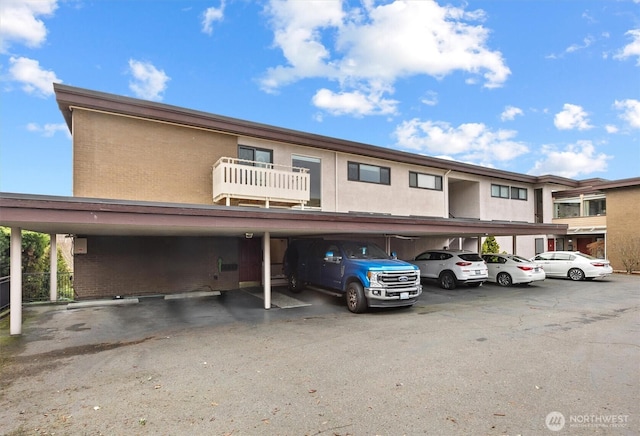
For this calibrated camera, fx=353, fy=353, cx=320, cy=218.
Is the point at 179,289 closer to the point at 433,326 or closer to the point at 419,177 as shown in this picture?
the point at 433,326

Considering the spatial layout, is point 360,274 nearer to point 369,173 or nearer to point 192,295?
point 192,295

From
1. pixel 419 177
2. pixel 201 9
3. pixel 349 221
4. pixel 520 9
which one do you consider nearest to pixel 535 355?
pixel 349 221

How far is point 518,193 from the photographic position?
24656mm

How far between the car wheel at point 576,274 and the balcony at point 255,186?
1498cm

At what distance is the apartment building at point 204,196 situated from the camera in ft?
29.9

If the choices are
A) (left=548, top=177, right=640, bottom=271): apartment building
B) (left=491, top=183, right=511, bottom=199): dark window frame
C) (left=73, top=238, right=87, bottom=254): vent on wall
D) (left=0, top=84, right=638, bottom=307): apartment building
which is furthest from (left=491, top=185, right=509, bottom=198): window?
(left=73, top=238, right=87, bottom=254): vent on wall

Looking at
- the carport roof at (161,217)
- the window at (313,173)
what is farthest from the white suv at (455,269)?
the window at (313,173)

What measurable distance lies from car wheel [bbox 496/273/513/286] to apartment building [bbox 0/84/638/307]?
2322 millimetres

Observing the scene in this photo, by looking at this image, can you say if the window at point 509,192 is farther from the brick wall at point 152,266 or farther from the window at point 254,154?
the brick wall at point 152,266

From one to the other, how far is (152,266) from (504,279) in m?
15.2

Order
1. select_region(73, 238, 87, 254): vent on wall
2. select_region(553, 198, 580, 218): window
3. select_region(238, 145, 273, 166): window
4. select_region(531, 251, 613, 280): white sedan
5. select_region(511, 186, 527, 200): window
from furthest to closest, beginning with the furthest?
select_region(553, 198, 580, 218): window, select_region(511, 186, 527, 200): window, select_region(531, 251, 613, 280): white sedan, select_region(238, 145, 273, 166): window, select_region(73, 238, 87, 254): vent on wall

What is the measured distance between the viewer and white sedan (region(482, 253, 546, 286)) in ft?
51.4

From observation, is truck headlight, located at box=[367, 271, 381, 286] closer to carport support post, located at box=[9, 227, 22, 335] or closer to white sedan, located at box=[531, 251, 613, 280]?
carport support post, located at box=[9, 227, 22, 335]

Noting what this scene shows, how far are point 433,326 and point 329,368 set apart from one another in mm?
3843
